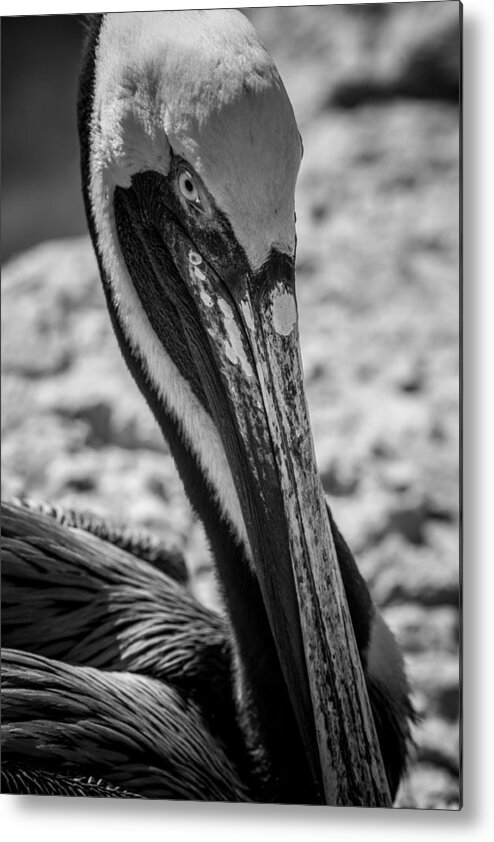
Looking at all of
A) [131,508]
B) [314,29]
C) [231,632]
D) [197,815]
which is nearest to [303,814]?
[197,815]

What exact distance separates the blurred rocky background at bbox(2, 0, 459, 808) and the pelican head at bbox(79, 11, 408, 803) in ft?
0.36

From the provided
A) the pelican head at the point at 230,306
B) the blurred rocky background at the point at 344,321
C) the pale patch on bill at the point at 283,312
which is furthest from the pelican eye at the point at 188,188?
the blurred rocky background at the point at 344,321

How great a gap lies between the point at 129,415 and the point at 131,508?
0.14 metres

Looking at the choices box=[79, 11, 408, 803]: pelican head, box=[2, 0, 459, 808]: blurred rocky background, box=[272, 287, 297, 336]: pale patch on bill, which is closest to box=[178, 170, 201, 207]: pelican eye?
box=[79, 11, 408, 803]: pelican head

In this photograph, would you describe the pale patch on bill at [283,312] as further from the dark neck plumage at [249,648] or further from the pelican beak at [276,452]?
the dark neck plumage at [249,648]

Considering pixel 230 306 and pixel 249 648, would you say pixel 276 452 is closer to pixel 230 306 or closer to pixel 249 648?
pixel 230 306

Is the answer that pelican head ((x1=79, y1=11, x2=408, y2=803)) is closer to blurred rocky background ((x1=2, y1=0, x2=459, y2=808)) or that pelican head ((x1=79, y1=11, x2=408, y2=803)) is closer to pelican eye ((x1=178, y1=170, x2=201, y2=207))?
pelican eye ((x1=178, y1=170, x2=201, y2=207))

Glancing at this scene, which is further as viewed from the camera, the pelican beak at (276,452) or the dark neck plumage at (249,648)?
the dark neck plumage at (249,648)

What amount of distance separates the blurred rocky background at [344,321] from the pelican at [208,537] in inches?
2.5

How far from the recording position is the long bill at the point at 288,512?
163 cm

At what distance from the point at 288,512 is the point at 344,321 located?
36 centimetres

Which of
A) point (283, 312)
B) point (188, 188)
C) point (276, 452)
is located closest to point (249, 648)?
point (276, 452)

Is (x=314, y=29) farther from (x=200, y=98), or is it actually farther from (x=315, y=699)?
(x=315, y=699)

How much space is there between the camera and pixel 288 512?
5.47 ft
